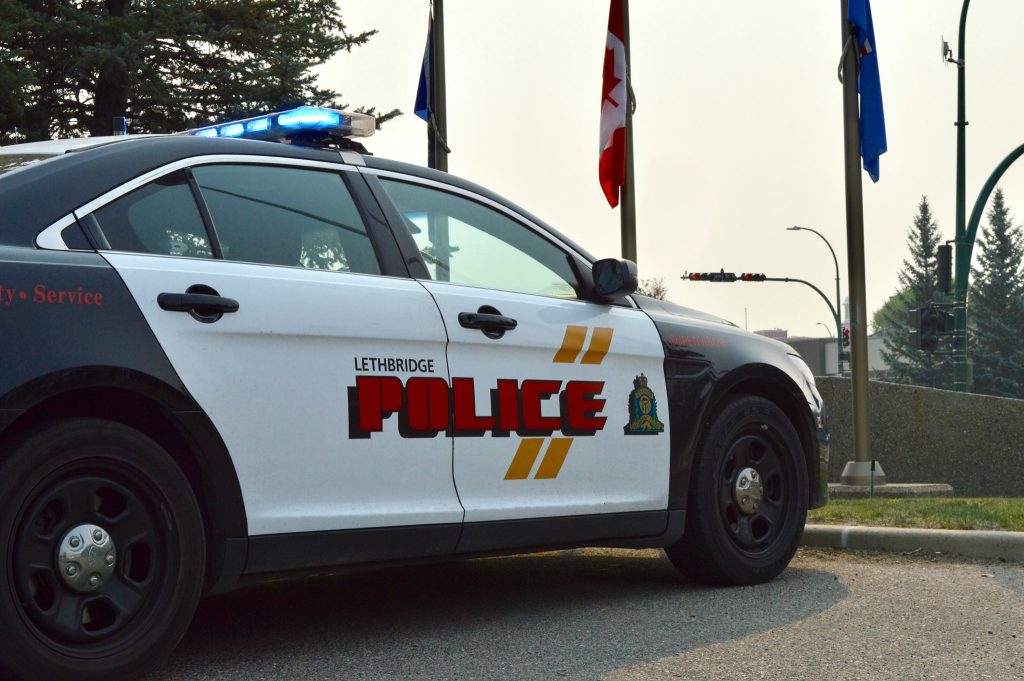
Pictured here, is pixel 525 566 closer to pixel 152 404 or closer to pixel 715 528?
pixel 715 528

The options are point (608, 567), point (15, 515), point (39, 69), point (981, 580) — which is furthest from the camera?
point (39, 69)

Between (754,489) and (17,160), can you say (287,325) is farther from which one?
(754,489)

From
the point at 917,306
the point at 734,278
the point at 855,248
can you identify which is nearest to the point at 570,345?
the point at 855,248

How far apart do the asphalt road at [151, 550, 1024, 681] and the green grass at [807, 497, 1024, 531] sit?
0.72 metres

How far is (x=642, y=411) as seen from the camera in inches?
213

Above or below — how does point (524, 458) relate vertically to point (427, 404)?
below

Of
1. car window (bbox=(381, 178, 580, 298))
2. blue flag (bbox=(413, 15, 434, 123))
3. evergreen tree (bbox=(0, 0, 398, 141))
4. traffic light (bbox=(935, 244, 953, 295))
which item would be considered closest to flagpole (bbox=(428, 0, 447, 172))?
blue flag (bbox=(413, 15, 434, 123))

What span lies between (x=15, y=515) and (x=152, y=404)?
20.9 inches

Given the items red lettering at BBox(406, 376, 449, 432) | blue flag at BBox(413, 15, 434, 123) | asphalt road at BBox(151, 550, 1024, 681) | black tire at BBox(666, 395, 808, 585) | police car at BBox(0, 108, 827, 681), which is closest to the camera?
police car at BBox(0, 108, 827, 681)

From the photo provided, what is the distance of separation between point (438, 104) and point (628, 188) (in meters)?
2.47

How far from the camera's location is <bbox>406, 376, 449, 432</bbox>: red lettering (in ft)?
14.8

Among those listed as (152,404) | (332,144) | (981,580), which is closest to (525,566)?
(981,580)

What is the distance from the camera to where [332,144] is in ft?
16.0

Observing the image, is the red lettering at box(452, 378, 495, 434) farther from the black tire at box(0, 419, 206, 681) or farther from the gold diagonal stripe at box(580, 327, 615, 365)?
the black tire at box(0, 419, 206, 681)
